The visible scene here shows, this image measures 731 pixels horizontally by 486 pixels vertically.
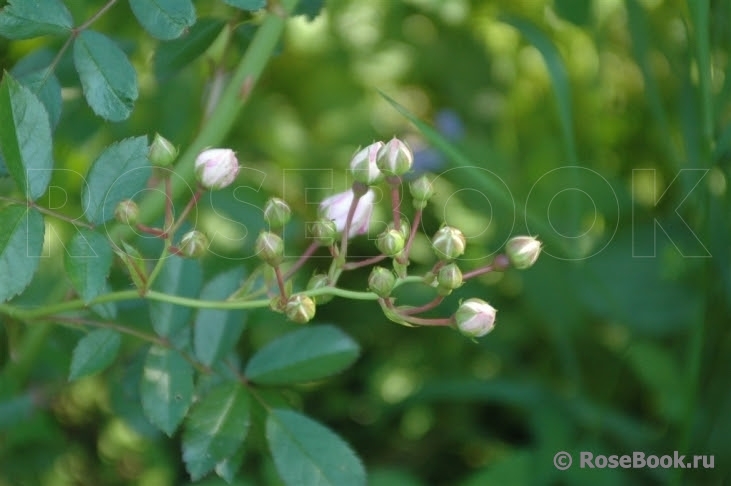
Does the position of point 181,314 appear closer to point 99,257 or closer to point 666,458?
point 99,257

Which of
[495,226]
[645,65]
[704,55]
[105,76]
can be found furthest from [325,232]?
[495,226]

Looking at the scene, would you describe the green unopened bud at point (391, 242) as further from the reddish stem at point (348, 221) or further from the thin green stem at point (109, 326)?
the thin green stem at point (109, 326)

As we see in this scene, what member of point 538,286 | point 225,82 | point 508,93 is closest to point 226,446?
point 225,82

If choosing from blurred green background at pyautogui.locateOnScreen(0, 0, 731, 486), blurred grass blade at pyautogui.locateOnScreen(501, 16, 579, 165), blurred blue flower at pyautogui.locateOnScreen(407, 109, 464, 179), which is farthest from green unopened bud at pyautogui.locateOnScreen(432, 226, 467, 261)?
blurred blue flower at pyautogui.locateOnScreen(407, 109, 464, 179)

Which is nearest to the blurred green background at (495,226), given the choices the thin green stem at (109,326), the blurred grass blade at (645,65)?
the blurred grass blade at (645,65)

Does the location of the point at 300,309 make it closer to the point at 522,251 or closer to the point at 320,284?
the point at 320,284

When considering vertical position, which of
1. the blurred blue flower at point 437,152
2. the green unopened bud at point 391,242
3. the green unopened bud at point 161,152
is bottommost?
the blurred blue flower at point 437,152

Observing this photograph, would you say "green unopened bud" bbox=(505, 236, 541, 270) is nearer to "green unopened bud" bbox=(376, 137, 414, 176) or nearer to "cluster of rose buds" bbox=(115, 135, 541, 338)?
"cluster of rose buds" bbox=(115, 135, 541, 338)
